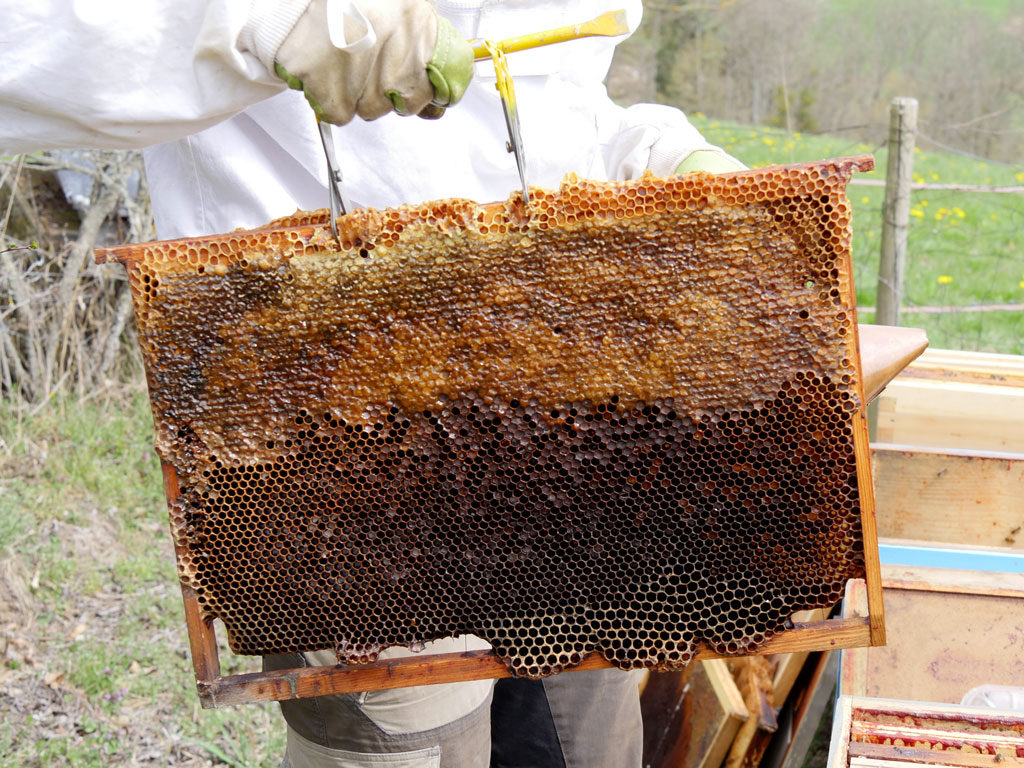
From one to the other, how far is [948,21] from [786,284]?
2464 centimetres

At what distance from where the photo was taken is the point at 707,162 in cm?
229

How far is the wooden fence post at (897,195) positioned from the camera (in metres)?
5.38

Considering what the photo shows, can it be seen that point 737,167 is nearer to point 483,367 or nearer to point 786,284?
point 786,284

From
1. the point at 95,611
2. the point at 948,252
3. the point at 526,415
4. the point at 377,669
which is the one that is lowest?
the point at 95,611

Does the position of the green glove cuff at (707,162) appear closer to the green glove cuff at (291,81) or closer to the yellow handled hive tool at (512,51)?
the yellow handled hive tool at (512,51)

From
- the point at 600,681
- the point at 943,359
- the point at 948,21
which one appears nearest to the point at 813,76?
the point at 948,21

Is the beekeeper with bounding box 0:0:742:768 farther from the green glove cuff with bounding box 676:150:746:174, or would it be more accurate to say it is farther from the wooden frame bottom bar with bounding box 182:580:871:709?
the wooden frame bottom bar with bounding box 182:580:871:709

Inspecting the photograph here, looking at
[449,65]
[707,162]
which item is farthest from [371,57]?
[707,162]

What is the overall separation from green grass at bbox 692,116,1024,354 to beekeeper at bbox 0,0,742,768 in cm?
448

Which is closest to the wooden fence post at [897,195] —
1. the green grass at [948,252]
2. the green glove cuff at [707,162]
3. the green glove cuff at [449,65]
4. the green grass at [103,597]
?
the green grass at [948,252]

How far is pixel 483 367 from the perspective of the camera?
1.82 m

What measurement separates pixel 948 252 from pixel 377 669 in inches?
426

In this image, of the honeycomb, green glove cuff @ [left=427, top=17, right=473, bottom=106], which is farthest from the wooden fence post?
green glove cuff @ [left=427, top=17, right=473, bottom=106]

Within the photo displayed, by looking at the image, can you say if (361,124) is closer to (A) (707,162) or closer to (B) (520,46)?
(B) (520,46)
